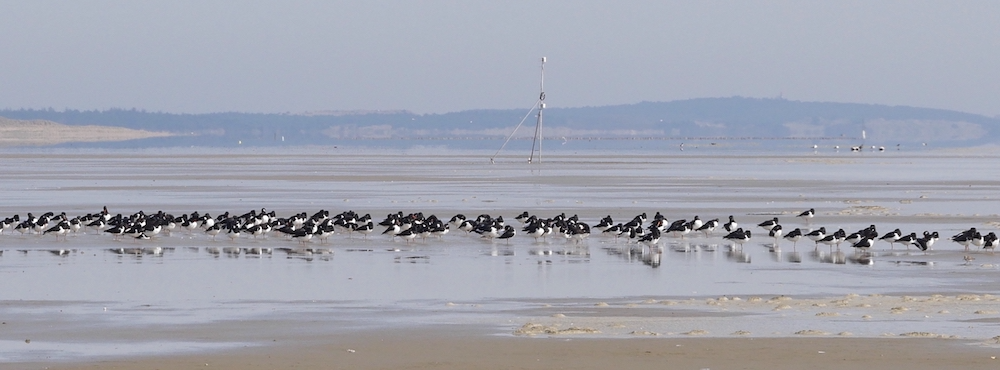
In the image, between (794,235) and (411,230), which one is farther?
(411,230)

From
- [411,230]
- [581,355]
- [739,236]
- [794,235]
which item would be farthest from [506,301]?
[794,235]

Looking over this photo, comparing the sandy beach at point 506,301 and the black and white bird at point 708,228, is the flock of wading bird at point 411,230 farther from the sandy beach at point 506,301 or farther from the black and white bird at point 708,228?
the sandy beach at point 506,301

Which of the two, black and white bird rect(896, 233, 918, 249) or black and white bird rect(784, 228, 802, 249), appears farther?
black and white bird rect(784, 228, 802, 249)

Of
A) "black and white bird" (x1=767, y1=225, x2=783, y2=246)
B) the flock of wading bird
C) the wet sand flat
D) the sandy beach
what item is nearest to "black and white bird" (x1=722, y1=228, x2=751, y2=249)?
the flock of wading bird

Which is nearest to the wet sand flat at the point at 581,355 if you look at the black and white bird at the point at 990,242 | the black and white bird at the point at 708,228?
the black and white bird at the point at 990,242

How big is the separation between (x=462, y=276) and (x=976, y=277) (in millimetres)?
6058

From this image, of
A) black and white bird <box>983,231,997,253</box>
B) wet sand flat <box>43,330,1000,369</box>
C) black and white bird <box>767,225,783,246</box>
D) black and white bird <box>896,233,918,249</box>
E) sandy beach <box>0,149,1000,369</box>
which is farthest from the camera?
black and white bird <box>767,225,783,246</box>

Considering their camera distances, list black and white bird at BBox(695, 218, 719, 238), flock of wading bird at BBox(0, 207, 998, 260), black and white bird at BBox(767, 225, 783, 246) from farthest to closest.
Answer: black and white bird at BBox(695, 218, 719, 238) < black and white bird at BBox(767, 225, 783, 246) < flock of wading bird at BBox(0, 207, 998, 260)

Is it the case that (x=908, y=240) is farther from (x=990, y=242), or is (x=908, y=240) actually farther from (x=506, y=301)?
(x=506, y=301)

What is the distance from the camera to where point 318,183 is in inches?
1694

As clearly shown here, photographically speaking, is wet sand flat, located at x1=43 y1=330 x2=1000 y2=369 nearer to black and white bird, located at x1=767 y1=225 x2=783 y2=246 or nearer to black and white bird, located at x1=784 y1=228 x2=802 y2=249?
black and white bird, located at x1=784 y1=228 x2=802 y2=249

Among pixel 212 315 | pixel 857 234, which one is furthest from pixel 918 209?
pixel 212 315

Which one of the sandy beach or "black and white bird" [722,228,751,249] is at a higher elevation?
"black and white bird" [722,228,751,249]

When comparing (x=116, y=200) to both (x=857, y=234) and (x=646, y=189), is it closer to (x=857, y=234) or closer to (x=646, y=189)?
(x=646, y=189)
